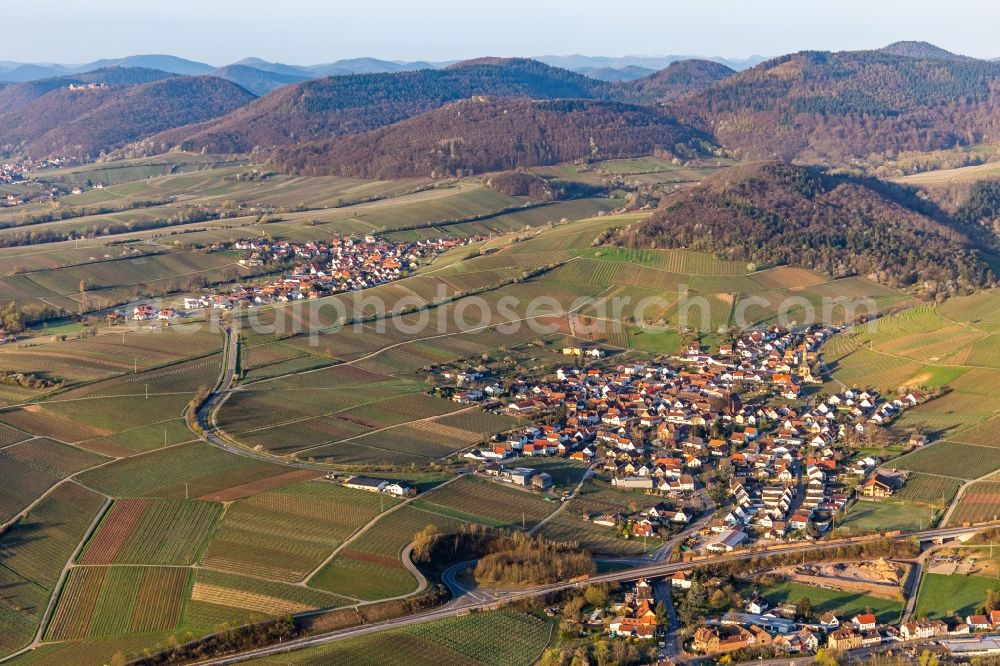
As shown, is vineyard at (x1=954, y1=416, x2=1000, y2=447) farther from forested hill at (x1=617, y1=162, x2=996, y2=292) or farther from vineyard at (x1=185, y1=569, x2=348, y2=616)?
vineyard at (x1=185, y1=569, x2=348, y2=616)

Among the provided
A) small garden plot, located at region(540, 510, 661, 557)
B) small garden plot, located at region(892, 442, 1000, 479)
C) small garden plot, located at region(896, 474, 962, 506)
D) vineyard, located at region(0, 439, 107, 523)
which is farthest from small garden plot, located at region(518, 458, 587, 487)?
vineyard, located at region(0, 439, 107, 523)

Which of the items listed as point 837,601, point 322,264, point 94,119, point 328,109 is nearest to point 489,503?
point 837,601

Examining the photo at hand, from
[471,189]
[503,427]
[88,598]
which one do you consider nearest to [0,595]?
[88,598]

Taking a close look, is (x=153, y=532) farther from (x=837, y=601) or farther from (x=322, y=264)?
(x=322, y=264)

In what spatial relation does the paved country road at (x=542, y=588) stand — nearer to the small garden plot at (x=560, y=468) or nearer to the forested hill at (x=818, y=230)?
the small garden plot at (x=560, y=468)

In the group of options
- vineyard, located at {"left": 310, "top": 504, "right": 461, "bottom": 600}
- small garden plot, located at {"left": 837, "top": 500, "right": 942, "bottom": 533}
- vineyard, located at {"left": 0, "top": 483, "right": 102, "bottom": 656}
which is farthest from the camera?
small garden plot, located at {"left": 837, "top": 500, "right": 942, "bottom": 533}

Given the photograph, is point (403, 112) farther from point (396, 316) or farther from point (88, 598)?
point (88, 598)
